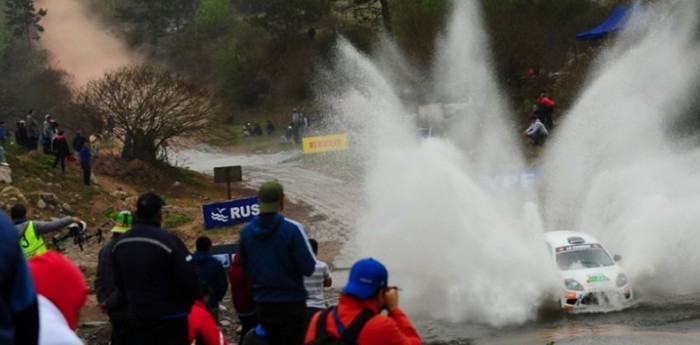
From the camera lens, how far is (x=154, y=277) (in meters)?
6.98

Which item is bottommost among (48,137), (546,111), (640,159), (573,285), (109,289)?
(573,285)

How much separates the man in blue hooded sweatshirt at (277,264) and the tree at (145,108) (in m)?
31.6

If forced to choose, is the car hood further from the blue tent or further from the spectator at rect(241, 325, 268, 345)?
the blue tent

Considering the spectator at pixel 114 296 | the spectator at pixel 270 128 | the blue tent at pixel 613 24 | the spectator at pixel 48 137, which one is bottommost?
the spectator at pixel 114 296

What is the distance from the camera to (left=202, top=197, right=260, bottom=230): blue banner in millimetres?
25062

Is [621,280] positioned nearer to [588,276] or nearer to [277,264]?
[588,276]

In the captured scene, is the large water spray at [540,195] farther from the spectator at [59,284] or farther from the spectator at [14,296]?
the spectator at [14,296]

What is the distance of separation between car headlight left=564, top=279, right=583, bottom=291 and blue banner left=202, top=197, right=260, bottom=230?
9.09 metres

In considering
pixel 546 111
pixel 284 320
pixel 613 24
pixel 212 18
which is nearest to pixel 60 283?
pixel 284 320

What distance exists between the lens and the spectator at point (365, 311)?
18.6 feet

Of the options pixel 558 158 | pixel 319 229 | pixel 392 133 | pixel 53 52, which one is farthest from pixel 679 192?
pixel 53 52

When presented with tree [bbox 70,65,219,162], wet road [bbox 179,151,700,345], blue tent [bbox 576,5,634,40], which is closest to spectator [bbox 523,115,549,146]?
blue tent [bbox 576,5,634,40]

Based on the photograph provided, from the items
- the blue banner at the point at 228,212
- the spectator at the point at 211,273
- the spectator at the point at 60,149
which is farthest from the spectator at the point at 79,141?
the spectator at the point at 211,273

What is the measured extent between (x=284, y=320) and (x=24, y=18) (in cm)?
7206
